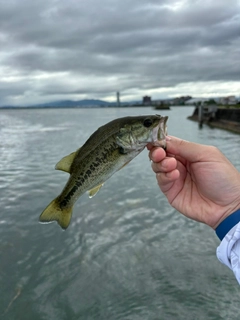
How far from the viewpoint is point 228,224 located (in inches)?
140

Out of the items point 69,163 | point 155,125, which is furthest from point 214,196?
point 69,163

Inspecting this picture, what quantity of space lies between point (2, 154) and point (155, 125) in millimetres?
23601

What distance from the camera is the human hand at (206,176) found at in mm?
3615

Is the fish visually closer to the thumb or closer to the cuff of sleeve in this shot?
the thumb

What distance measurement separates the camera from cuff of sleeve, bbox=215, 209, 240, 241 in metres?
3.53

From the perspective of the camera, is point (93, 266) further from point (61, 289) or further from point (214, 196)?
point (214, 196)

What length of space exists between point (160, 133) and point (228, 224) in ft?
4.18

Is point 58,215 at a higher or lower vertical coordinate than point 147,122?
lower

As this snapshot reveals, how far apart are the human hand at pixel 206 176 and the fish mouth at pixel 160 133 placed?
9 cm

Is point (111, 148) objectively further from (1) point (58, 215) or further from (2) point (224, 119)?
(2) point (224, 119)

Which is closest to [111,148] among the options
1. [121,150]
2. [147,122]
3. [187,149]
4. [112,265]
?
[121,150]

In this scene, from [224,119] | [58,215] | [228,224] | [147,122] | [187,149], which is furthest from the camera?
[224,119]

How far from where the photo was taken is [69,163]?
144 inches

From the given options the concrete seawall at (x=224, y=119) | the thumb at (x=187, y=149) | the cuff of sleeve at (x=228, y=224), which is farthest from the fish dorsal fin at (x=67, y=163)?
the concrete seawall at (x=224, y=119)
